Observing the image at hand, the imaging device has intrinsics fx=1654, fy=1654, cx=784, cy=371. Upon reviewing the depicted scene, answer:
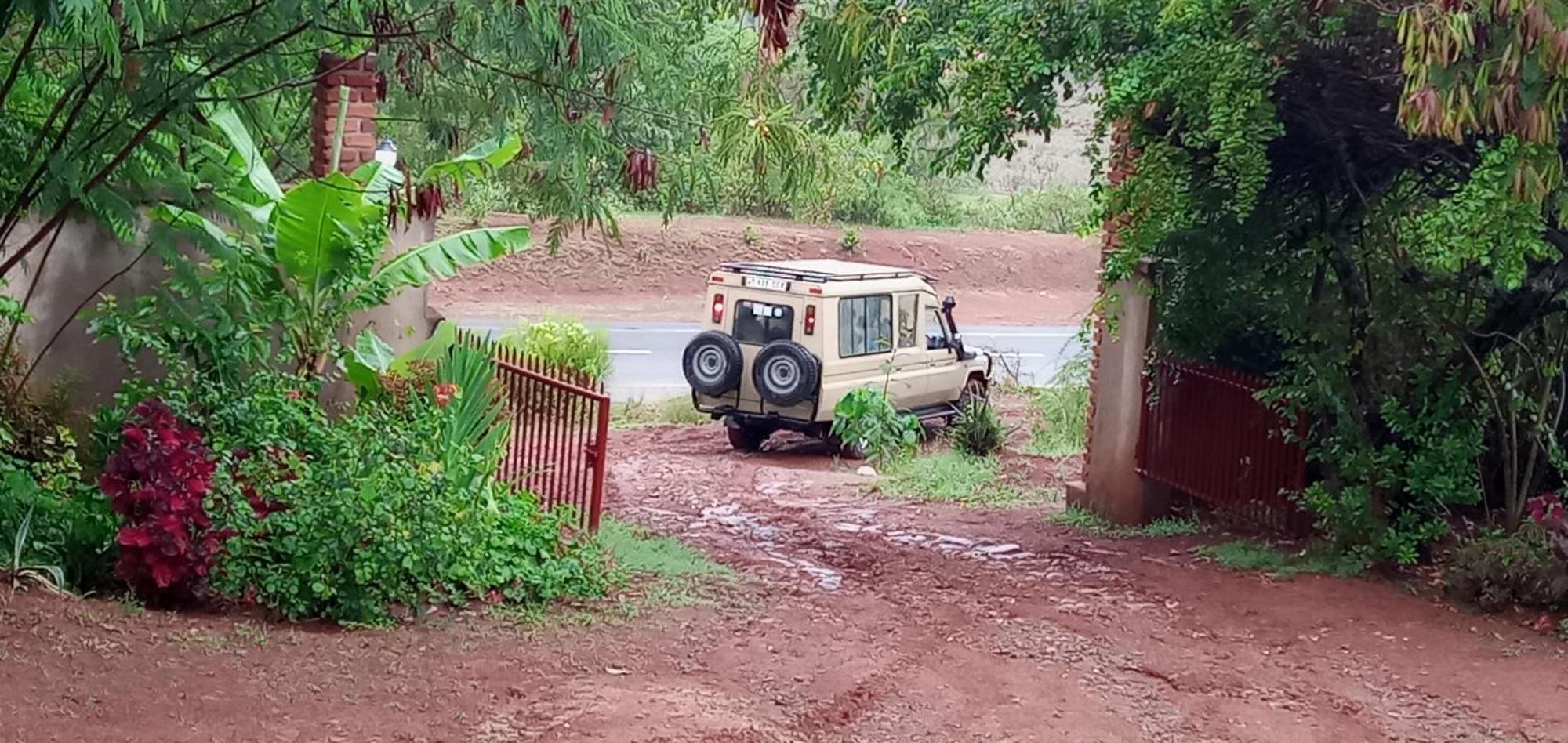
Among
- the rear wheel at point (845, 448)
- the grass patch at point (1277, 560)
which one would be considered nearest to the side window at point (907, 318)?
the rear wheel at point (845, 448)

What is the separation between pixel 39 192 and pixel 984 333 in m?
26.8

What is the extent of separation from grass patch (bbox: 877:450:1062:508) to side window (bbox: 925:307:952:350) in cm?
255

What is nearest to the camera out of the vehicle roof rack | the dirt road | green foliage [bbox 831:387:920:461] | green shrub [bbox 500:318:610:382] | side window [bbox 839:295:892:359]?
the dirt road

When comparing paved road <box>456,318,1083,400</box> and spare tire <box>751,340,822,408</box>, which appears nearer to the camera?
spare tire <box>751,340,822,408</box>

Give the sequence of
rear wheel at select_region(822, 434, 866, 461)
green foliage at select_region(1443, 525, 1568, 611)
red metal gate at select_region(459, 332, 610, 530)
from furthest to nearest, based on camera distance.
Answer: rear wheel at select_region(822, 434, 866, 461), red metal gate at select_region(459, 332, 610, 530), green foliage at select_region(1443, 525, 1568, 611)

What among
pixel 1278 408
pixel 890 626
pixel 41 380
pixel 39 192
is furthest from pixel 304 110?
pixel 1278 408

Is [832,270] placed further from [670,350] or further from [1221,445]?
[670,350]

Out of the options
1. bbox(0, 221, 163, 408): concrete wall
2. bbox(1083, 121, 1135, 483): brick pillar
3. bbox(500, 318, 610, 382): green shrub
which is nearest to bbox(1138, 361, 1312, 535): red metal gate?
bbox(1083, 121, 1135, 483): brick pillar

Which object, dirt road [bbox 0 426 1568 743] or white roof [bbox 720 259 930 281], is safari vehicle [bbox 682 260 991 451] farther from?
dirt road [bbox 0 426 1568 743]

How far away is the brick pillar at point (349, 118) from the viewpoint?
9930mm

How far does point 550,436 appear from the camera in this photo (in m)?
10.7

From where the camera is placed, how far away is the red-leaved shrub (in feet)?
24.9

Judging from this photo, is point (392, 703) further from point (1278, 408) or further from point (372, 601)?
point (1278, 408)

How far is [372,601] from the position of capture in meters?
7.68
